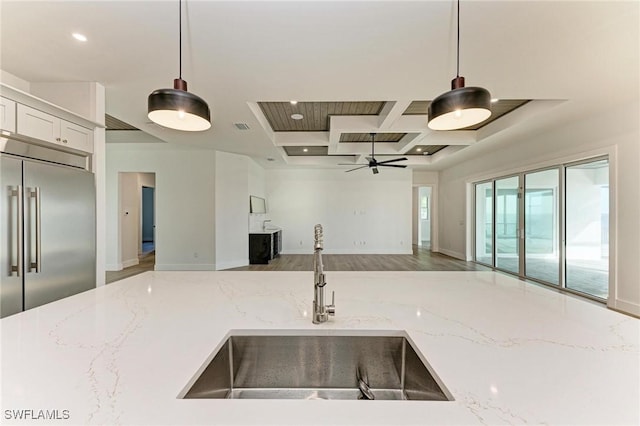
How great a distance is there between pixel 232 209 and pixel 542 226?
6.19 metres

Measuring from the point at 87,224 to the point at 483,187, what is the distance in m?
7.59

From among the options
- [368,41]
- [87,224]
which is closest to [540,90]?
[368,41]

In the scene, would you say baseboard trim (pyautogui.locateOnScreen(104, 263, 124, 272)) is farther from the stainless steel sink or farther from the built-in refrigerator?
the stainless steel sink

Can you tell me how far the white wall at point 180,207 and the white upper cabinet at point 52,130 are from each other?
326 centimetres

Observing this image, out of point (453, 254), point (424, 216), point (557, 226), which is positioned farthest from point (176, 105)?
point (424, 216)

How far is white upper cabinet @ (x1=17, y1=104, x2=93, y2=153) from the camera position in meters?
2.31

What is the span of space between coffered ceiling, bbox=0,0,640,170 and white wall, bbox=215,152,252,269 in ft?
7.93

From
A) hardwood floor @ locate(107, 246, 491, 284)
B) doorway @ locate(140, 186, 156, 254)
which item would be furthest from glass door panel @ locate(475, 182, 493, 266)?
doorway @ locate(140, 186, 156, 254)

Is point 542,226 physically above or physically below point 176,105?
below

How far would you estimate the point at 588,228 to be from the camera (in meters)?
4.35

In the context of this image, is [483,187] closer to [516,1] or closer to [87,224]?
[516,1]

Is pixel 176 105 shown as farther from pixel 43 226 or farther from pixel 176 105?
pixel 43 226

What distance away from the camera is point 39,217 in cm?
229

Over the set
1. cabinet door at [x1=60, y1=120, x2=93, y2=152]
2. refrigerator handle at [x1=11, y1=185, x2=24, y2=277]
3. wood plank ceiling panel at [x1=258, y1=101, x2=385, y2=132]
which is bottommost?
refrigerator handle at [x1=11, y1=185, x2=24, y2=277]
